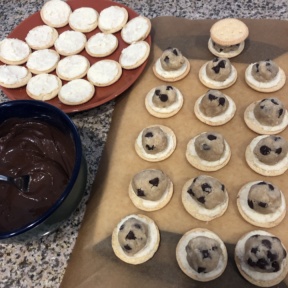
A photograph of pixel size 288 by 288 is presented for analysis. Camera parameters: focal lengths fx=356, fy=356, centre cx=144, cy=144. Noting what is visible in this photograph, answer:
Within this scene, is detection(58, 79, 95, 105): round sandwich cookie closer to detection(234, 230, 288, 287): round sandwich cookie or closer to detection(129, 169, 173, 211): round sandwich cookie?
detection(129, 169, 173, 211): round sandwich cookie

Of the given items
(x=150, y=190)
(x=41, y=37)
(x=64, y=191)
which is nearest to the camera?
(x=64, y=191)

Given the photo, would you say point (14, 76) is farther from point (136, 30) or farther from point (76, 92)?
point (136, 30)

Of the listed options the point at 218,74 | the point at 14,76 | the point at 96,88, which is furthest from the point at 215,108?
the point at 14,76

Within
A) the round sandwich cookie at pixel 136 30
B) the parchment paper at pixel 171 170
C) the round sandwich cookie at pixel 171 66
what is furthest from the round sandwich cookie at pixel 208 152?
the round sandwich cookie at pixel 136 30

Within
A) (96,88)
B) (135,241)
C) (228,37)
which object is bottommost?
(135,241)

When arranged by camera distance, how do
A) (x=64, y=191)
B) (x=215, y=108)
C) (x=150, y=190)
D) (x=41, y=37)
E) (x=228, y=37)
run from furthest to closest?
(x=41, y=37)
(x=228, y=37)
(x=215, y=108)
(x=150, y=190)
(x=64, y=191)

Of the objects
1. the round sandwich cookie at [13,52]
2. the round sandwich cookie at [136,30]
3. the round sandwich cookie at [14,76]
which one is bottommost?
the round sandwich cookie at [14,76]

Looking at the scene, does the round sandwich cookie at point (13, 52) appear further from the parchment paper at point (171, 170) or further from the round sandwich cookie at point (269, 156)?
the round sandwich cookie at point (269, 156)
